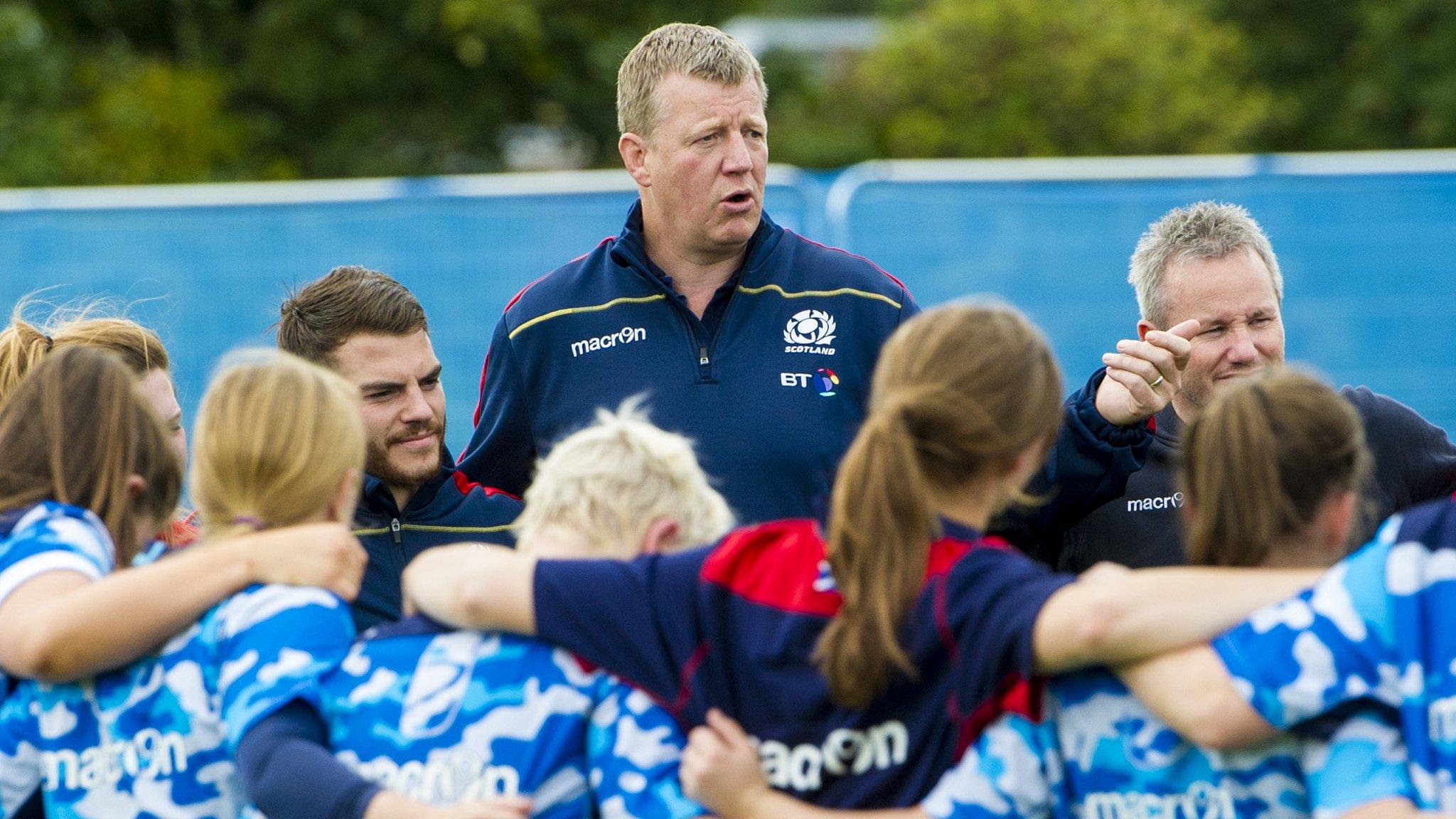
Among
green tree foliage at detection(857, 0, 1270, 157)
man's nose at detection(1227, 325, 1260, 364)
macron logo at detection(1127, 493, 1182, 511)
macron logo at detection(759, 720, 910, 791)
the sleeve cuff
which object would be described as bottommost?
macron logo at detection(759, 720, 910, 791)

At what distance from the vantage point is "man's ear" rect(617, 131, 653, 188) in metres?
4.16

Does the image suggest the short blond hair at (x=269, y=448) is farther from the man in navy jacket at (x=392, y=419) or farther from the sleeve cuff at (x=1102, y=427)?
the sleeve cuff at (x=1102, y=427)

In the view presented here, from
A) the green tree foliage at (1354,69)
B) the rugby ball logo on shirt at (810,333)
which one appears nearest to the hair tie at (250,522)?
the rugby ball logo on shirt at (810,333)

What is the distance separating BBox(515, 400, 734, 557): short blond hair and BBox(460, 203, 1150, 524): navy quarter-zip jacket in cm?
113

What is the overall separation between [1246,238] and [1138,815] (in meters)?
1.91

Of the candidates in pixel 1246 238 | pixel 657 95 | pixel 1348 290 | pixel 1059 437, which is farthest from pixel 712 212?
pixel 1348 290

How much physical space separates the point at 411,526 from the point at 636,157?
1.21 meters

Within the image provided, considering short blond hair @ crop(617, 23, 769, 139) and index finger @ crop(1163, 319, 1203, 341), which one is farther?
short blond hair @ crop(617, 23, 769, 139)

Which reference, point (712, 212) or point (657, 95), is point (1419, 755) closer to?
point (712, 212)

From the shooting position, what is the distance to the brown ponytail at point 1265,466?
229 centimetres

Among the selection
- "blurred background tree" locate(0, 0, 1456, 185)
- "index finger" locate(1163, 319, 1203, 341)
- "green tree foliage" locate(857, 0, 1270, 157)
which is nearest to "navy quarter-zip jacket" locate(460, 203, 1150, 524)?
"index finger" locate(1163, 319, 1203, 341)

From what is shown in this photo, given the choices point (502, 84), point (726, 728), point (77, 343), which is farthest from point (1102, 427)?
point (502, 84)

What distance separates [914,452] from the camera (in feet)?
7.76

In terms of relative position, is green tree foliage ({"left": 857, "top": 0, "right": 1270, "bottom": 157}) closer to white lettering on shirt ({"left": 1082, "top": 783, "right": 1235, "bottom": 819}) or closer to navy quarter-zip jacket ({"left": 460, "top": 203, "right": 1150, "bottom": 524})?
navy quarter-zip jacket ({"left": 460, "top": 203, "right": 1150, "bottom": 524})
